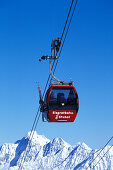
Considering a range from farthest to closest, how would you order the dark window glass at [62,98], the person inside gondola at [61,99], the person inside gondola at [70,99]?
the person inside gondola at [70,99]
the person inside gondola at [61,99]
the dark window glass at [62,98]

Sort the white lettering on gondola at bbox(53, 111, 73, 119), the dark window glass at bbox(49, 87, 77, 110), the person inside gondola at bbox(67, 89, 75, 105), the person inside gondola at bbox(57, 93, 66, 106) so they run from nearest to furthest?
the white lettering on gondola at bbox(53, 111, 73, 119) → the dark window glass at bbox(49, 87, 77, 110) → the person inside gondola at bbox(57, 93, 66, 106) → the person inside gondola at bbox(67, 89, 75, 105)

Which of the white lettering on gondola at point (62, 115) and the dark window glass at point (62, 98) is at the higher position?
the dark window glass at point (62, 98)

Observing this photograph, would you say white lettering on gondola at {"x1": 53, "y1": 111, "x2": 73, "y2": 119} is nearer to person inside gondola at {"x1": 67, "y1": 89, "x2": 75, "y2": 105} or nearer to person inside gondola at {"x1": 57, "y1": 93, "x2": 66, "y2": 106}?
person inside gondola at {"x1": 57, "y1": 93, "x2": 66, "y2": 106}

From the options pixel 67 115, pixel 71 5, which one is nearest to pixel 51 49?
pixel 71 5

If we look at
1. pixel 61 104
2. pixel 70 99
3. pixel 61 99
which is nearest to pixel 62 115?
pixel 61 104

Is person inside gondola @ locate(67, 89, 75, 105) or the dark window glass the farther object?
person inside gondola @ locate(67, 89, 75, 105)

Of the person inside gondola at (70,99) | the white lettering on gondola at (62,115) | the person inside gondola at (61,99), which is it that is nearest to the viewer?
the white lettering on gondola at (62,115)

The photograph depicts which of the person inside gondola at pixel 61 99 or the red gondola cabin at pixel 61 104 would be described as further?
the person inside gondola at pixel 61 99

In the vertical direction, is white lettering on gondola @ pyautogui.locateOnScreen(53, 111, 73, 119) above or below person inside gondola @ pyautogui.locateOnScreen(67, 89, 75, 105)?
below

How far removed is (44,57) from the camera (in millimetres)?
19188

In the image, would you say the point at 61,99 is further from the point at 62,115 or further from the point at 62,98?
the point at 62,115

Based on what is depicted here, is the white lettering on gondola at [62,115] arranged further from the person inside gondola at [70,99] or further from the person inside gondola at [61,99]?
the person inside gondola at [70,99]

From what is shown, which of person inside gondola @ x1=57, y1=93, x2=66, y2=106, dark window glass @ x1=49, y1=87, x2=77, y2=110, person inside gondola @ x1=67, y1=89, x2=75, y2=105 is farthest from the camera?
person inside gondola @ x1=67, y1=89, x2=75, y2=105

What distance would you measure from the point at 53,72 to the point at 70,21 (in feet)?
16.9
